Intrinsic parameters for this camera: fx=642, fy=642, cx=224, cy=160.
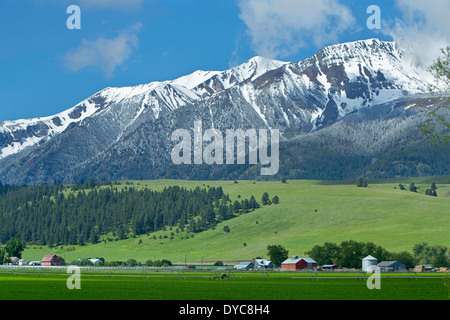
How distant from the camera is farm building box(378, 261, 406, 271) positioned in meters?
184

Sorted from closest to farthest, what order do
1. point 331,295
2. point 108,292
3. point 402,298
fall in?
point 402,298 < point 331,295 < point 108,292

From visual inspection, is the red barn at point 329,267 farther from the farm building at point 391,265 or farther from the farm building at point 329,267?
the farm building at point 391,265

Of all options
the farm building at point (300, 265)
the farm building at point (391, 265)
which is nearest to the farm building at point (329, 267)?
the farm building at point (300, 265)

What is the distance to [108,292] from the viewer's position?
80.1 meters

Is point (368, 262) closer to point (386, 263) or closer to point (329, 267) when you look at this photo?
point (386, 263)

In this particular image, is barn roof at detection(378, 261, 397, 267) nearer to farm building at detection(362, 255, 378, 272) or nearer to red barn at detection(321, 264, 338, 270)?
farm building at detection(362, 255, 378, 272)

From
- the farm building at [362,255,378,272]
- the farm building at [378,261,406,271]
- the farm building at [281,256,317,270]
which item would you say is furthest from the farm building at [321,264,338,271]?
the farm building at [378,261,406,271]

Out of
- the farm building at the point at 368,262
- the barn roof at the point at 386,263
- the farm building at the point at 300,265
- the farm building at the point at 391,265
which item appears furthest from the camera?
the farm building at the point at 300,265

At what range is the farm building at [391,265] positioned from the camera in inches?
7259

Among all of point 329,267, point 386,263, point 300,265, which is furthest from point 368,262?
point 300,265
